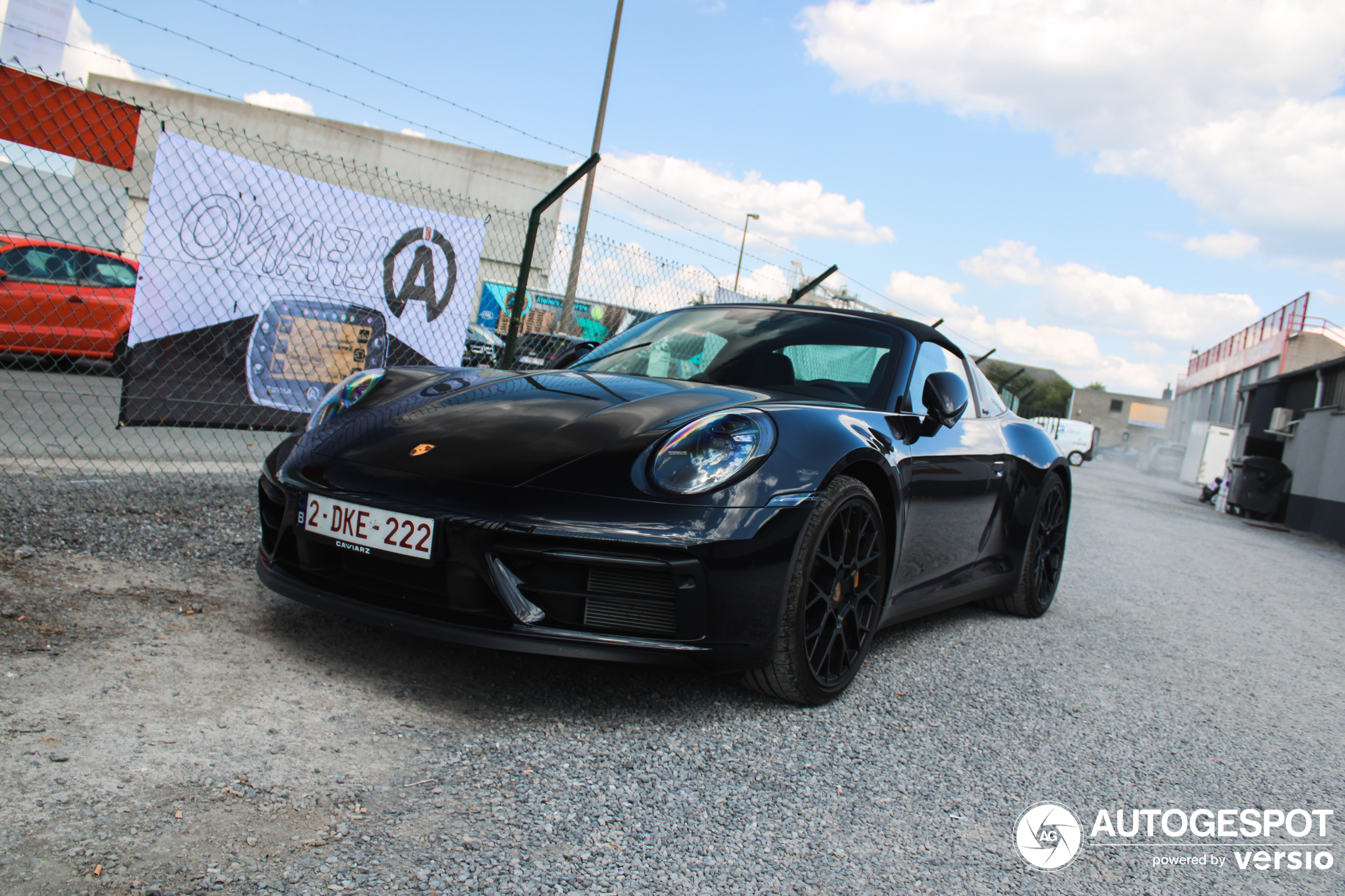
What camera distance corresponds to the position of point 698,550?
227 centimetres

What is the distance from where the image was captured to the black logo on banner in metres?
5.96

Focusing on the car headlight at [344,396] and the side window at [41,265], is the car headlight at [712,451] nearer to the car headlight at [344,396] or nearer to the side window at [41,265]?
the car headlight at [344,396]

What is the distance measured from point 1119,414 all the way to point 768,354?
93796mm

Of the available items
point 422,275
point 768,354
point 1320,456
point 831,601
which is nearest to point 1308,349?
point 1320,456

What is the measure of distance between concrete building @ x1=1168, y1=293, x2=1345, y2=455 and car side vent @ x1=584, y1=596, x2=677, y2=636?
19.8 m

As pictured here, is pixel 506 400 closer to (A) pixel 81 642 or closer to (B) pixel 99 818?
(A) pixel 81 642

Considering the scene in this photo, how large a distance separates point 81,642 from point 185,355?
3.08m

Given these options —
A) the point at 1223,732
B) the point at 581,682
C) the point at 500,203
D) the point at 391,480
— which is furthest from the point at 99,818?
the point at 500,203

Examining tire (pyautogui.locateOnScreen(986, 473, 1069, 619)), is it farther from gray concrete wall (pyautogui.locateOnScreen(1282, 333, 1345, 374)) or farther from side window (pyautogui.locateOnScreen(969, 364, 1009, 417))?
gray concrete wall (pyautogui.locateOnScreen(1282, 333, 1345, 374))

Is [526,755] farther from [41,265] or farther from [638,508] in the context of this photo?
[41,265]

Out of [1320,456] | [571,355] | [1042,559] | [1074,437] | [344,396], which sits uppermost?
[1074,437]

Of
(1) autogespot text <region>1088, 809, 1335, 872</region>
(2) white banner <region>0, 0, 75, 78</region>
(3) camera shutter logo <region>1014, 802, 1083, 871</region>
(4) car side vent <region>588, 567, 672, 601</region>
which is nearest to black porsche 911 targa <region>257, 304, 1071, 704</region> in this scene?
(4) car side vent <region>588, 567, 672, 601</region>

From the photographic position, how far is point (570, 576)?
2.23 metres

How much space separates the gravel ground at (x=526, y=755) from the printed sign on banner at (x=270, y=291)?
4.71ft
